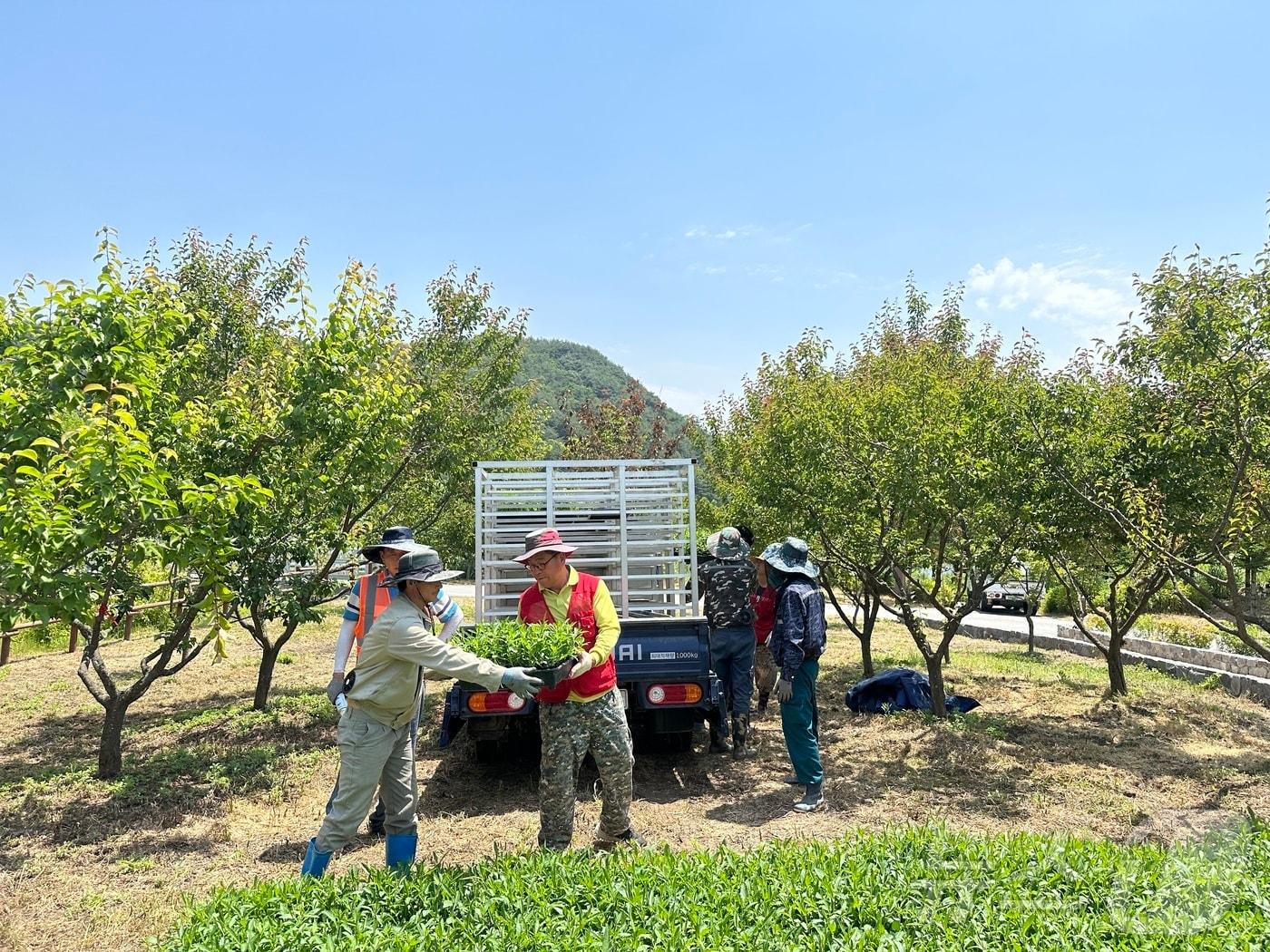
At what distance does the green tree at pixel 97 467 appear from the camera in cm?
361

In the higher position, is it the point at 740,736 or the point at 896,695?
the point at 740,736

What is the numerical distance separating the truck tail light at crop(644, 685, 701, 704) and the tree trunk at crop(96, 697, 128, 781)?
4.30m

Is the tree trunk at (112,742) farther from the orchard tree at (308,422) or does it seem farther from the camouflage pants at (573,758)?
the camouflage pants at (573,758)

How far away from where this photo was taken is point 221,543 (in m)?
4.52

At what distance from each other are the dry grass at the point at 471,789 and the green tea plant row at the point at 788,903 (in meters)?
1.41

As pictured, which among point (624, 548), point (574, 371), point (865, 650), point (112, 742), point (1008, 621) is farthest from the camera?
→ point (574, 371)

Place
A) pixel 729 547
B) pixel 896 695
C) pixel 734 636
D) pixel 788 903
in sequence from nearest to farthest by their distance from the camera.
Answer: pixel 788 903 < pixel 734 636 < pixel 729 547 < pixel 896 695

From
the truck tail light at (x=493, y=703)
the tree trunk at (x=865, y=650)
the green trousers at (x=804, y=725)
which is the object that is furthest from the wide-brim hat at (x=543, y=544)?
the tree trunk at (x=865, y=650)

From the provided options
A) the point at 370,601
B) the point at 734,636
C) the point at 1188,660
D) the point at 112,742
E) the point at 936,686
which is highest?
the point at 370,601

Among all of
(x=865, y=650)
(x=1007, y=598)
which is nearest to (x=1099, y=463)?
(x=865, y=650)

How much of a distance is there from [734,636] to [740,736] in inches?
36.3

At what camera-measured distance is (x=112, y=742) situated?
688cm

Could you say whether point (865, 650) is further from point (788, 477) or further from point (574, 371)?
point (574, 371)

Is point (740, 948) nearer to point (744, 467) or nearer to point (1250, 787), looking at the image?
point (1250, 787)
